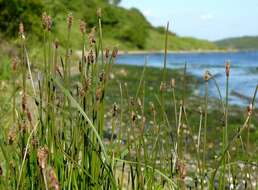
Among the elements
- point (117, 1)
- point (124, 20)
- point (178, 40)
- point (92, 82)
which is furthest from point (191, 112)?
point (117, 1)

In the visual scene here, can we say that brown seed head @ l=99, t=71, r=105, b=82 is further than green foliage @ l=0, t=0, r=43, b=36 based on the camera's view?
No

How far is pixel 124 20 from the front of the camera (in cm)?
8700

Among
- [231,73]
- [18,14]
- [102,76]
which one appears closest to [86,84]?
[102,76]

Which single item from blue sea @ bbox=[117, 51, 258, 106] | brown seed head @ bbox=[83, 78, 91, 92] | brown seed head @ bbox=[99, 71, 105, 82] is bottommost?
blue sea @ bbox=[117, 51, 258, 106]

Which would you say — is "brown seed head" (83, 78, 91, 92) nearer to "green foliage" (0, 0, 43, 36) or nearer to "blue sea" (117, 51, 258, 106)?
"blue sea" (117, 51, 258, 106)

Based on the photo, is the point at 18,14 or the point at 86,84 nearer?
the point at 86,84

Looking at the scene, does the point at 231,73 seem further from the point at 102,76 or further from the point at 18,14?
the point at 102,76

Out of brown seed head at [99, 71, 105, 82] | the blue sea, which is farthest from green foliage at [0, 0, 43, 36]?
brown seed head at [99, 71, 105, 82]

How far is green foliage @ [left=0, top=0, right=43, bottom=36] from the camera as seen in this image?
1806 centimetres

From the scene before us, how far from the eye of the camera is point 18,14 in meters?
18.7

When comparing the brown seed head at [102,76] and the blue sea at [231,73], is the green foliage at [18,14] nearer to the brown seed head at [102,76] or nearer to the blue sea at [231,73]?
the blue sea at [231,73]

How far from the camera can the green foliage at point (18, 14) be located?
18062 mm

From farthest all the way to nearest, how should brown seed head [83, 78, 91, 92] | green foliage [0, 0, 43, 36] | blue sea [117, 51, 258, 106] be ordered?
green foliage [0, 0, 43, 36], blue sea [117, 51, 258, 106], brown seed head [83, 78, 91, 92]

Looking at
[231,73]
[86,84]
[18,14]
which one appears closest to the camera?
[86,84]
